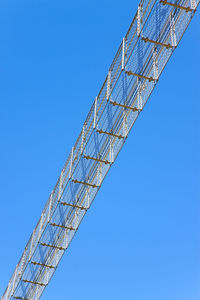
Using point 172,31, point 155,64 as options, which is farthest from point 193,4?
point 155,64

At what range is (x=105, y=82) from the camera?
14195mm

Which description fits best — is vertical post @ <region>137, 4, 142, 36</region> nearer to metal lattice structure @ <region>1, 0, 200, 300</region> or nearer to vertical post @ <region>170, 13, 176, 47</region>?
metal lattice structure @ <region>1, 0, 200, 300</region>

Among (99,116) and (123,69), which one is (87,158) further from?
(123,69)

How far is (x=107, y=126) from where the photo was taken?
1396 centimetres

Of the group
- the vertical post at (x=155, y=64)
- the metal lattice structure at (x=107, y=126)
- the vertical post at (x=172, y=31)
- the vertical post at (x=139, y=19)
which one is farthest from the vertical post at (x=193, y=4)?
the vertical post at (x=139, y=19)

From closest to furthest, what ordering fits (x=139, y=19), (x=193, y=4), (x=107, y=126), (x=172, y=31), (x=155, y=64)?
(x=193, y=4)
(x=172, y=31)
(x=155, y=64)
(x=139, y=19)
(x=107, y=126)

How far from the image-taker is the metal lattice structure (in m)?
12.2

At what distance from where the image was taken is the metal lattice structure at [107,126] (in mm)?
12211

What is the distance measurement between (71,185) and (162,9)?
21.4 feet

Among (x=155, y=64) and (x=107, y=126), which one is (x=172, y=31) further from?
(x=107, y=126)

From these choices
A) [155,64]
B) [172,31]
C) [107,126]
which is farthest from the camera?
[107,126]

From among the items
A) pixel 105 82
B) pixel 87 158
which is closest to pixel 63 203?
pixel 87 158

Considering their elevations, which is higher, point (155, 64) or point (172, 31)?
point (172, 31)

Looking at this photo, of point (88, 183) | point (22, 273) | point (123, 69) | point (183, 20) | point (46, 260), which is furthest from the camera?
point (22, 273)
